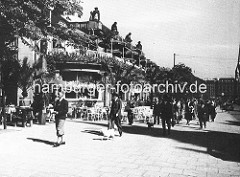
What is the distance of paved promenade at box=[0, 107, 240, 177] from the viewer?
19.9 feet

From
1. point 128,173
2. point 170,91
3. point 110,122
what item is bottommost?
point 128,173

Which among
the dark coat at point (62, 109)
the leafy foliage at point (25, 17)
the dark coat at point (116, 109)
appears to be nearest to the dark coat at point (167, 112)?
the dark coat at point (116, 109)

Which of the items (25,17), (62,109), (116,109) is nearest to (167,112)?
(116,109)

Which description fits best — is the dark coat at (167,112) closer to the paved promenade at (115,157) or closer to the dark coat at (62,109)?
the paved promenade at (115,157)

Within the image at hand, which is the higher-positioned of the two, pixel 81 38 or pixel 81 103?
pixel 81 38

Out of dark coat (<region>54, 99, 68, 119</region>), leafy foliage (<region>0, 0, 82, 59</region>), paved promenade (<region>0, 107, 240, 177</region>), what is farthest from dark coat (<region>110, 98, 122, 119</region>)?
leafy foliage (<region>0, 0, 82, 59</region>)

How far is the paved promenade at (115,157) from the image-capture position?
6066 millimetres

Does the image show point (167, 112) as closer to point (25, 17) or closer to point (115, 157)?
point (115, 157)

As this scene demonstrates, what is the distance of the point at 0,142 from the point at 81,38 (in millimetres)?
5532

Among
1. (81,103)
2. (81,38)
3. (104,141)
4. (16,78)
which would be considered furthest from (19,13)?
(81,103)

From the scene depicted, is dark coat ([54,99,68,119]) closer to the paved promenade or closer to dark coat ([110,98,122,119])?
the paved promenade

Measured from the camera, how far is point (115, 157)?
7.44 metres

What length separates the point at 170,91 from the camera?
112ft

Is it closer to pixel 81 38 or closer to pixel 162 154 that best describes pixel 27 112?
pixel 81 38
